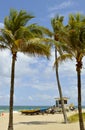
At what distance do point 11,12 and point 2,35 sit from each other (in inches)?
73.1

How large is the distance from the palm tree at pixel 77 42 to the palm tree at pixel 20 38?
135 centimetres

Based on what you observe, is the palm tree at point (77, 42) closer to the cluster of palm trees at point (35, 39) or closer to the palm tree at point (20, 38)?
the cluster of palm trees at point (35, 39)

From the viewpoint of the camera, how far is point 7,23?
21922mm

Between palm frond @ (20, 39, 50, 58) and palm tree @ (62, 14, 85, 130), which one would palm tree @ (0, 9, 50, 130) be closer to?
palm frond @ (20, 39, 50, 58)

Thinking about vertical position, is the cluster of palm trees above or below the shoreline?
above

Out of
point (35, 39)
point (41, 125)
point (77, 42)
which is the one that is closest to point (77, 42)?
point (77, 42)

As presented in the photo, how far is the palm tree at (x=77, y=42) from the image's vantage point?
20078 mm

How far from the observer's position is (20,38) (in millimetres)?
21344

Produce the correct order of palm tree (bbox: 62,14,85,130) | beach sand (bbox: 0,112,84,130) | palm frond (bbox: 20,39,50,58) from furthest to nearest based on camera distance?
beach sand (bbox: 0,112,84,130) → palm frond (bbox: 20,39,50,58) → palm tree (bbox: 62,14,85,130)

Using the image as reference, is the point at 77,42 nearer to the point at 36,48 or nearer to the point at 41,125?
the point at 36,48

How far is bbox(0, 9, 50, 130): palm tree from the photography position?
20.8 m

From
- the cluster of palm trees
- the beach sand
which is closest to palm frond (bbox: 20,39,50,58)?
the cluster of palm trees

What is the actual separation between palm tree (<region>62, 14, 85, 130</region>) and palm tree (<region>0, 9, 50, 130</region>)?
4.44ft

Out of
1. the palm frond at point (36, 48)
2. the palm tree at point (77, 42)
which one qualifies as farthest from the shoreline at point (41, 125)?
the palm frond at point (36, 48)
